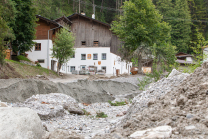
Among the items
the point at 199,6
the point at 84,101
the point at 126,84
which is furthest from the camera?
the point at 199,6

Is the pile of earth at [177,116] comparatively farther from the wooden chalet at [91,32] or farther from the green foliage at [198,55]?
the wooden chalet at [91,32]

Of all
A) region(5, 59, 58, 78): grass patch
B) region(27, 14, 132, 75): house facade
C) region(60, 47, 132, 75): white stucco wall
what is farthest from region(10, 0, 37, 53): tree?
region(60, 47, 132, 75): white stucco wall

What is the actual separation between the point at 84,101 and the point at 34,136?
405 inches

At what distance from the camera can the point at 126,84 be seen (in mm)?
23312

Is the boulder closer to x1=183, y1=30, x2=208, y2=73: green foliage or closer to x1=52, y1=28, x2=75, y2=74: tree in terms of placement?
x1=183, y1=30, x2=208, y2=73: green foliage

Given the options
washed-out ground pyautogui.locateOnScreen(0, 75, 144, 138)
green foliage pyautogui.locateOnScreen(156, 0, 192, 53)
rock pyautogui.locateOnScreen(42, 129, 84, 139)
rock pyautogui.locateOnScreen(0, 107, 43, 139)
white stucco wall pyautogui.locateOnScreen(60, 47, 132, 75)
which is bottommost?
washed-out ground pyautogui.locateOnScreen(0, 75, 144, 138)

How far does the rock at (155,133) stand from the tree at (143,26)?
27702 mm

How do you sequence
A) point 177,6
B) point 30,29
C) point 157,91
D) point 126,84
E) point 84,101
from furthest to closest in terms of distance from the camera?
1. point 177,6
2. point 30,29
3. point 126,84
4. point 84,101
5. point 157,91

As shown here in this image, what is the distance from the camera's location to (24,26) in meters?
29.6

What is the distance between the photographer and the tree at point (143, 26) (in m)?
31.3

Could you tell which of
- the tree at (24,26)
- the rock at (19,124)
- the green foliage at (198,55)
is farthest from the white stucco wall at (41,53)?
the rock at (19,124)

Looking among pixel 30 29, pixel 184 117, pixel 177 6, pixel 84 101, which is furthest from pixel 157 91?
pixel 177 6

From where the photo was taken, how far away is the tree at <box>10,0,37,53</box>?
28938 millimetres

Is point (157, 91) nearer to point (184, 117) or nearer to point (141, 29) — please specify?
point (184, 117)
